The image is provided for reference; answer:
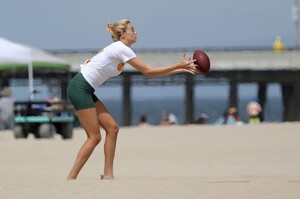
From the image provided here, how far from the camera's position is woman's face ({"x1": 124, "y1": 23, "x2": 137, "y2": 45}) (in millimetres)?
9734

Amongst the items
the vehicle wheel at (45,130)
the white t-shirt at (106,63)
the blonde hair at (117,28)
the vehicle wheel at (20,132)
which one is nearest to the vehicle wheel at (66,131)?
the vehicle wheel at (45,130)

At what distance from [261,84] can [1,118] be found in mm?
58360

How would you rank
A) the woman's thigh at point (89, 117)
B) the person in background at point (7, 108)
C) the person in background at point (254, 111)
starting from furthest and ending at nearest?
the person in background at point (254, 111), the person in background at point (7, 108), the woman's thigh at point (89, 117)

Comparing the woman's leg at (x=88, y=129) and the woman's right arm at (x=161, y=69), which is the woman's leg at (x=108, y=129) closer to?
the woman's leg at (x=88, y=129)


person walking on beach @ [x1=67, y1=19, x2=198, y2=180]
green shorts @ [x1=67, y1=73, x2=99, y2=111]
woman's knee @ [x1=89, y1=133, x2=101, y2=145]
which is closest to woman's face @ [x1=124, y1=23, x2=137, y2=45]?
person walking on beach @ [x1=67, y1=19, x2=198, y2=180]

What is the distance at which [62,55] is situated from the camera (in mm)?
64875

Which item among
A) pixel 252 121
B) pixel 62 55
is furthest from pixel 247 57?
pixel 252 121

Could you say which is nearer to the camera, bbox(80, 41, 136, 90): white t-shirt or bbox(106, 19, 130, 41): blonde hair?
bbox(80, 41, 136, 90): white t-shirt

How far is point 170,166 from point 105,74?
453 centimetres

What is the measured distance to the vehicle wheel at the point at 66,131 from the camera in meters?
22.2

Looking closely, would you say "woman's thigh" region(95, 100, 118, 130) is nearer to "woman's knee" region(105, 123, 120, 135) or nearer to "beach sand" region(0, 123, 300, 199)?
"woman's knee" region(105, 123, 120, 135)

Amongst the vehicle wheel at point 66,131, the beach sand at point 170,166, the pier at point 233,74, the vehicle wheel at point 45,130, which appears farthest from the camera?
the pier at point 233,74

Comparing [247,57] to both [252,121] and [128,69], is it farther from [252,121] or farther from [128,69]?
[252,121]

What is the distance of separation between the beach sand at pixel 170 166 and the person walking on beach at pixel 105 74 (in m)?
0.42
